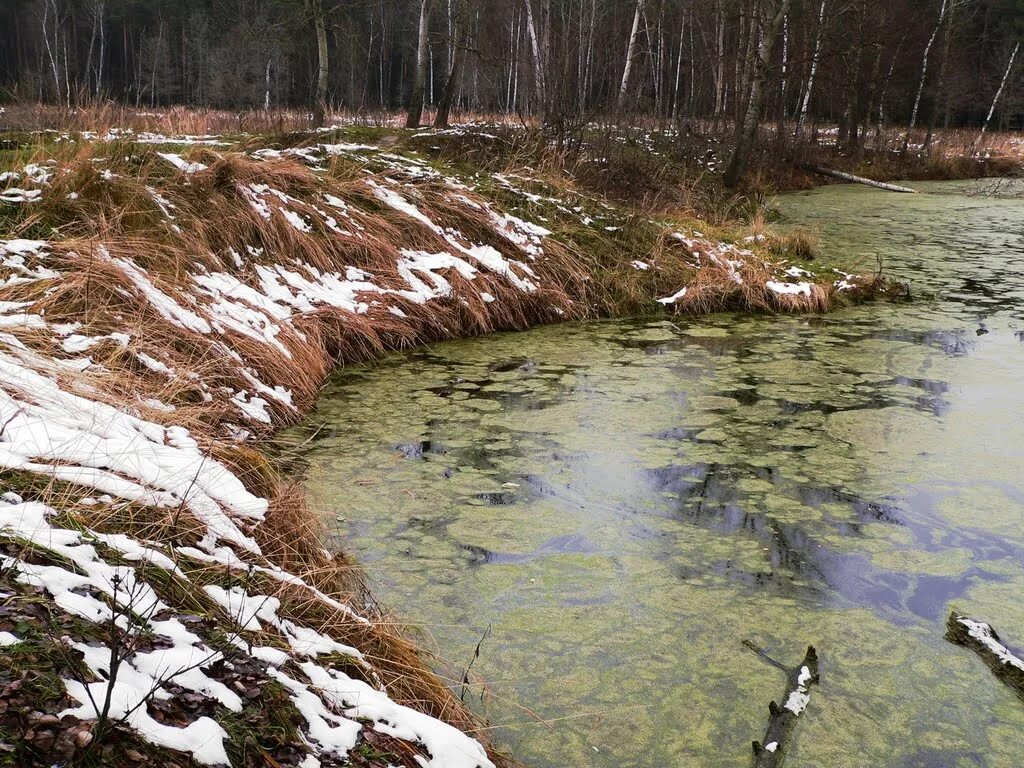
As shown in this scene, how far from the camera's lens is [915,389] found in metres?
4.51

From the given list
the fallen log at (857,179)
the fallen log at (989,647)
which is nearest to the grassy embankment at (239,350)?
the fallen log at (989,647)

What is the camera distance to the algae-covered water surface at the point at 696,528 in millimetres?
2088

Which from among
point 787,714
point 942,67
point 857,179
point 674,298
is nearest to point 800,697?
point 787,714

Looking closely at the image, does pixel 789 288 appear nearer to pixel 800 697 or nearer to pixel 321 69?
pixel 800 697

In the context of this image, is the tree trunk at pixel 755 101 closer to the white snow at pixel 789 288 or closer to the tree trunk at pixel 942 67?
the white snow at pixel 789 288

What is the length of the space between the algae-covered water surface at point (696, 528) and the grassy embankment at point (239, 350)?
289mm

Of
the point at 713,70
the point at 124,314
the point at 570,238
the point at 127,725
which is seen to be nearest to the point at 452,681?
the point at 127,725

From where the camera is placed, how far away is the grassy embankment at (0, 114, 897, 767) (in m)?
1.50

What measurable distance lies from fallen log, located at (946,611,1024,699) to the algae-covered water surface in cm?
4

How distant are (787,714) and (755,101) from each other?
33.2 ft

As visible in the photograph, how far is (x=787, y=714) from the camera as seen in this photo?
80.3 inches

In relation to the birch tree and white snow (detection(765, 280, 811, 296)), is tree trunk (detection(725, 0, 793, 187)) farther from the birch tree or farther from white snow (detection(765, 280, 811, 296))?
the birch tree

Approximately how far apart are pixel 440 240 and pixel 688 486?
3170mm

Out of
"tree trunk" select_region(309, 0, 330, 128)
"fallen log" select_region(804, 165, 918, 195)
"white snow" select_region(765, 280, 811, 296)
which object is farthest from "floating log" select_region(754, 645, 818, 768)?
"fallen log" select_region(804, 165, 918, 195)
